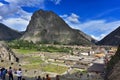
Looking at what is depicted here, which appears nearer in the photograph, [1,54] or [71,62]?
[1,54]

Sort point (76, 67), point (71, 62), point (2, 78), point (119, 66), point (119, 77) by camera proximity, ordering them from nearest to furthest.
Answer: point (119, 77)
point (119, 66)
point (2, 78)
point (76, 67)
point (71, 62)

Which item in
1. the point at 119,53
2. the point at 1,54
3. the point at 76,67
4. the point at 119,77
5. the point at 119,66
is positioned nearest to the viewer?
the point at 119,77

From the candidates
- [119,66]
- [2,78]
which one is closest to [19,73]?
[2,78]

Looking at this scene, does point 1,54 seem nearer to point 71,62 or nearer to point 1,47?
point 1,47

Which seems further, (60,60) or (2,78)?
(60,60)

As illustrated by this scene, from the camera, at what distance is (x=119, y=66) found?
89.9 feet

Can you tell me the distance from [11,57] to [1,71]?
64780 mm

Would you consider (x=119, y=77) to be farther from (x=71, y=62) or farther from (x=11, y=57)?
(x=71, y=62)

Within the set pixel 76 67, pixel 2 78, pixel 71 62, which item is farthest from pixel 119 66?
pixel 71 62

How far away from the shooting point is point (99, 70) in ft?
258

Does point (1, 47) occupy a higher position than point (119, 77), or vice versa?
point (1, 47)

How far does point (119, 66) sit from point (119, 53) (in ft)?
27.4

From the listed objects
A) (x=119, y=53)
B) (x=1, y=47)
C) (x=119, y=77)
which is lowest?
(x=119, y=77)

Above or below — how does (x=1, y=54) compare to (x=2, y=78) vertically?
above
